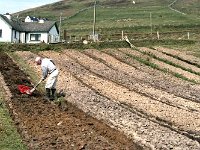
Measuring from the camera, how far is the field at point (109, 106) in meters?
15.4

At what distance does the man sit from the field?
1.66 ft

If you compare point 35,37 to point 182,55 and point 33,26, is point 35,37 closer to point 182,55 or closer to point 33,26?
point 33,26

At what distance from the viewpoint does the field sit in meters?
15.4

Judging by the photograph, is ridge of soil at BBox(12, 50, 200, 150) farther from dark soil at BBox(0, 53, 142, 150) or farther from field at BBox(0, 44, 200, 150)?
dark soil at BBox(0, 53, 142, 150)

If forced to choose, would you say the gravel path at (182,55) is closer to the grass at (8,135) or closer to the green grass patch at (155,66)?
the green grass patch at (155,66)

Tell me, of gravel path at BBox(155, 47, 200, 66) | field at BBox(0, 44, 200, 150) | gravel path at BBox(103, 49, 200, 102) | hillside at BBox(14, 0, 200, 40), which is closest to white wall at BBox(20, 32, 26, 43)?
hillside at BBox(14, 0, 200, 40)

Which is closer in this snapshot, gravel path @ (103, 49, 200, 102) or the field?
the field

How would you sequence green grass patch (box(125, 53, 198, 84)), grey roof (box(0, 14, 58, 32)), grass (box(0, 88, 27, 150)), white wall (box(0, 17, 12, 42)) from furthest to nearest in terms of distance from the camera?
grey roof (box(0, 14, 58, 32))
white wall (box(0, 17, 12, 42))
green grass patch (box(125, 53, 198, 84))
grass (box(0, 88, 27, 150))

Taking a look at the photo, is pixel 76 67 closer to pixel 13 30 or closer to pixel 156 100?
pixel 156 100

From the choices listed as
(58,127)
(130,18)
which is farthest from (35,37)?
(58,127)

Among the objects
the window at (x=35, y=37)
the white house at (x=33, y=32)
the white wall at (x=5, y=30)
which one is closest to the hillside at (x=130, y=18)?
the white house at (x=33, y=32)

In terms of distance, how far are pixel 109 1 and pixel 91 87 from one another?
476 feet

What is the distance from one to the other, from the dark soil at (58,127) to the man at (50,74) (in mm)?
564

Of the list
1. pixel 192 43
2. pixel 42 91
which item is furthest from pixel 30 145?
pixel 192 43
